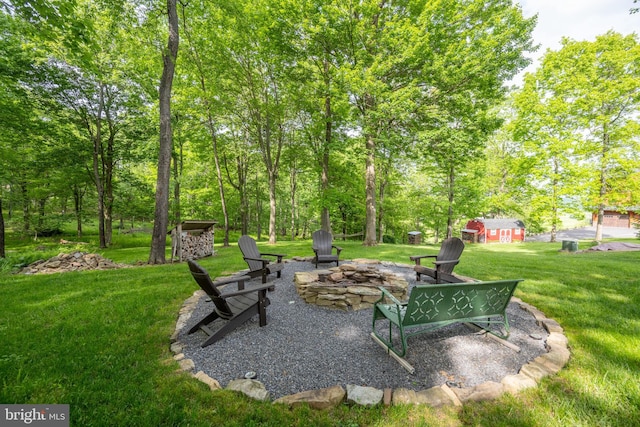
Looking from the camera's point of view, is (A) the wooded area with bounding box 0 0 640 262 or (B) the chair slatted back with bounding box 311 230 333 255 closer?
(B) the chair slatted back with bounding box 311 230 333 255

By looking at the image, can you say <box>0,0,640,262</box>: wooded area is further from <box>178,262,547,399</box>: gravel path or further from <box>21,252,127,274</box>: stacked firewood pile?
<box>178,262,547,399</box>: gravel path

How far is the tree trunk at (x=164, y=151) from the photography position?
7133mm

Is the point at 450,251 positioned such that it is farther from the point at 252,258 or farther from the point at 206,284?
the point at 206,284

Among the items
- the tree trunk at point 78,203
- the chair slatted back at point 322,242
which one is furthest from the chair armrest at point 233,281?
the tree trunk at point 78,203

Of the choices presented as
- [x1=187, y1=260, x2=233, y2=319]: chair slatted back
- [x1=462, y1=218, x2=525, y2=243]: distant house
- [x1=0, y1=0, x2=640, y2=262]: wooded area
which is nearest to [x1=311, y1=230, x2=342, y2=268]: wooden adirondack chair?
[x1=187, y1=260, x2=233, y2=319]: chair slatted back

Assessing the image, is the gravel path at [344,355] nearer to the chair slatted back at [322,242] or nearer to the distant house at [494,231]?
the chair slatted back at [322,242]

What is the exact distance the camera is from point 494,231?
2364 cm

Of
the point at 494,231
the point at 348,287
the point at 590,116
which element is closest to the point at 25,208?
the point at 348,287

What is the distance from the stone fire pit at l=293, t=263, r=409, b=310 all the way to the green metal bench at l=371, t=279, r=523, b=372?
94cm

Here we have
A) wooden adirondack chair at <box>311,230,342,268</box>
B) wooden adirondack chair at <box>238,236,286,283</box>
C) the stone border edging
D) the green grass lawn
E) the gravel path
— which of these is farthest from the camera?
wooden adirondack chair at <box>311,230,342,268</box>

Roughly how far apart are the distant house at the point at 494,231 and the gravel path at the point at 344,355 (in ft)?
76.6

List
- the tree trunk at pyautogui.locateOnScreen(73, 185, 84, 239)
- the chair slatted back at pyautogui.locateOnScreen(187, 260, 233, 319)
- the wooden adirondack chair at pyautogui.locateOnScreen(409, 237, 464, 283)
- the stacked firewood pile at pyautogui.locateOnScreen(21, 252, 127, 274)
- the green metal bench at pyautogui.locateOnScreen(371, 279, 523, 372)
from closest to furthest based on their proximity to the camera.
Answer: the green metal bench at pyautogui.locateOnScreen(371, 279, 523, 372)
the chair slatted back at pyautogui.locateOnScreen(187, 260, 233, 319)
the wooden adirondack chair at pyautogui.locateOnScreen(409, 237, 464, 283)
the stacked firewood pile at pyautogui.locateOnScreen(21, 252, 127, 274)
the tree trunk at pyautogui.locateOnScreen(73, 185, 84, 239)

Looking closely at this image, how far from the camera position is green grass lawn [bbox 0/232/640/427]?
1783mm

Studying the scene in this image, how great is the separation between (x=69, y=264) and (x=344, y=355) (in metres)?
8.42
